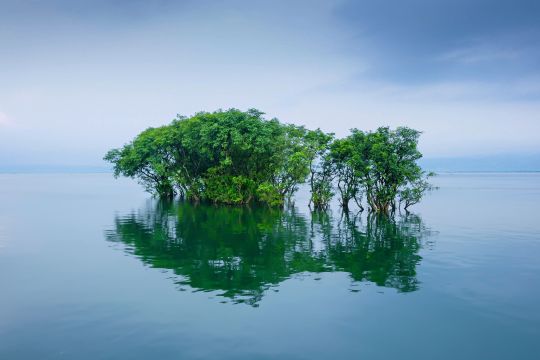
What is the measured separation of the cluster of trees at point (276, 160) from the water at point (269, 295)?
54.6 ft

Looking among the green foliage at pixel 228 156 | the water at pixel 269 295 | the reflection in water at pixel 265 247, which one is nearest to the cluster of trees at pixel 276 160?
the green foliage at pixel 228 156

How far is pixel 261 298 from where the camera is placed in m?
17.5

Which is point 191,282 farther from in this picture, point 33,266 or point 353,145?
point 353,145

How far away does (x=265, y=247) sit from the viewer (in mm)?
28984

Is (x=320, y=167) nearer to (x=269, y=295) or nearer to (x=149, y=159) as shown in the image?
(x=149, y=159)

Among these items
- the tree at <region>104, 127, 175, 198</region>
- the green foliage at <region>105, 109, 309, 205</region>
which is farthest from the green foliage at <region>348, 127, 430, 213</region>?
the tree at <region>104, 127, 175, 198</region>

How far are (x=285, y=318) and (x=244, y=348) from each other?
2.83 metres

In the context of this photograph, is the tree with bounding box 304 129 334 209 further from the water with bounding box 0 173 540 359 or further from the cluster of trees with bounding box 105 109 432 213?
the water with bounding box 0 173 540 359

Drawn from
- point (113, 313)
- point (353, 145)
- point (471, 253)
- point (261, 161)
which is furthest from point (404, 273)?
point (261, 161)

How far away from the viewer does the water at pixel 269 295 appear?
518 inches

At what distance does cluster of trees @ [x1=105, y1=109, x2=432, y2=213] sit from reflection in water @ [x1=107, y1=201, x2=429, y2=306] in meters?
6.35

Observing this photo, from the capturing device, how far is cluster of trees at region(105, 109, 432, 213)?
5044cm

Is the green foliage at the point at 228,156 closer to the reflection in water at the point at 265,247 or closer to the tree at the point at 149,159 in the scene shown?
the tree at the point at 149,159

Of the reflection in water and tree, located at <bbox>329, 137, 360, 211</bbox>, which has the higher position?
tree, located at <bbox>329, 137, 360, 211</bbox>
